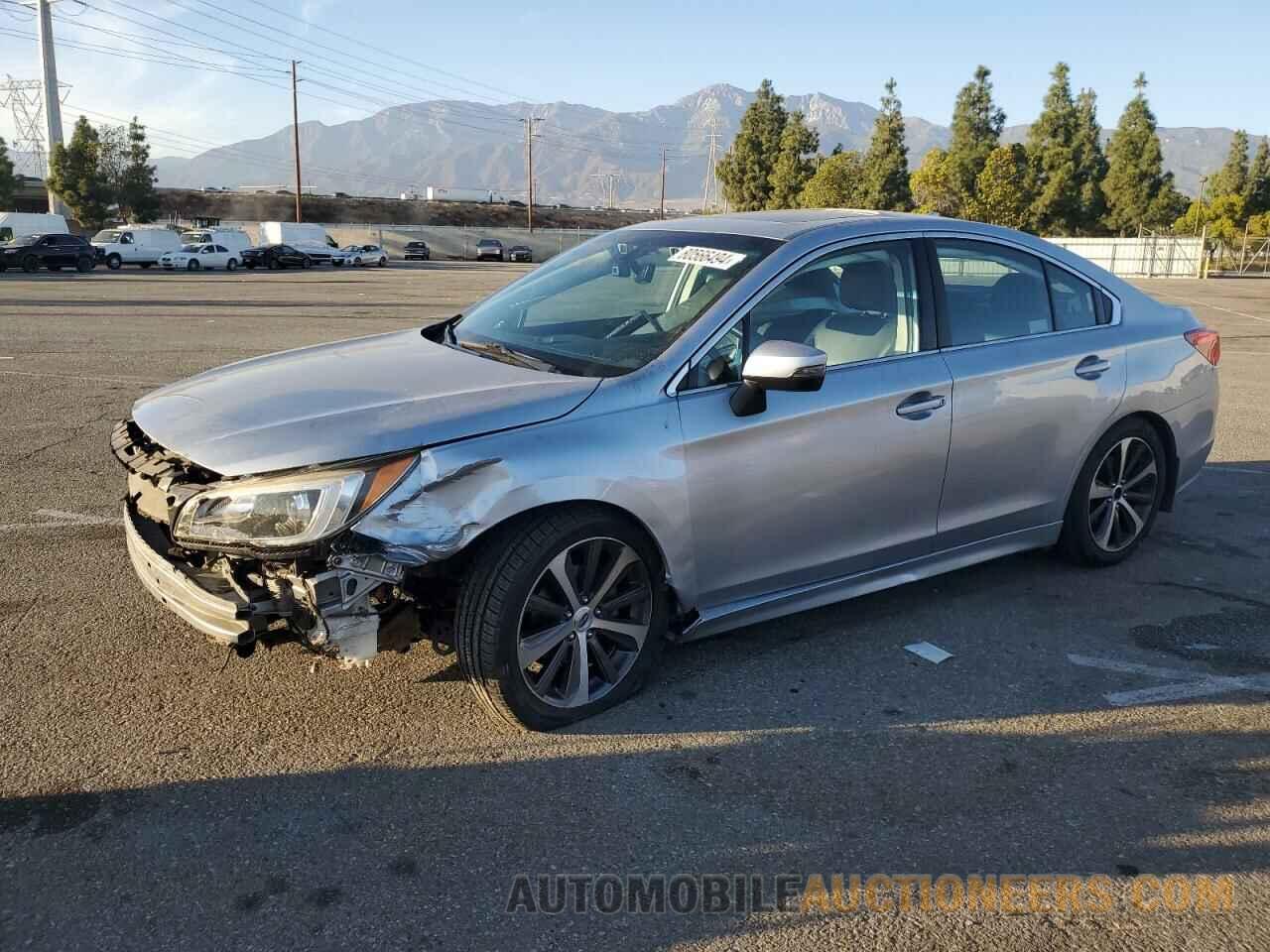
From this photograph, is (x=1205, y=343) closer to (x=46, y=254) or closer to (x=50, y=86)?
(x=46, y=254)

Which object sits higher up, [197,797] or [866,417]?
[866,417]

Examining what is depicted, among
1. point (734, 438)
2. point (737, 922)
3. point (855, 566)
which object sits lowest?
point (737, 922)

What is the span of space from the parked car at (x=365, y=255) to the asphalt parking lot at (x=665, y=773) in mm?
53106

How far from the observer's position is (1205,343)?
5426 mm

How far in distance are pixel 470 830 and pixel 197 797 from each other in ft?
2.79

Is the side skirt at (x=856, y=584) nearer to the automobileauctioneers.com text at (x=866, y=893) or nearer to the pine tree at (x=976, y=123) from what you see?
the automobileauctioneers.com text at (x=866, y=893)

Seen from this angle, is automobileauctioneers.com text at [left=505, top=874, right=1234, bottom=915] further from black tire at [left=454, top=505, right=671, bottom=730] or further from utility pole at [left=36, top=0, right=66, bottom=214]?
utility pole at [left=36, top=0, right=66, bottom=214]

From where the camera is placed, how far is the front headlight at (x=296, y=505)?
311cm

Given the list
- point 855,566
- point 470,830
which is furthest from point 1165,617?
point 470,830

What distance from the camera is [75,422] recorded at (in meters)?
8.30

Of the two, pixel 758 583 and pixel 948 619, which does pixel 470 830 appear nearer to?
pixel 758 583

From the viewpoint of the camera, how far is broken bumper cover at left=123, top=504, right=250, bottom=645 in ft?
10.3

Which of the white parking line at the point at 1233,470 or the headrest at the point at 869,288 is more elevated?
the headrest at the point at 869,288

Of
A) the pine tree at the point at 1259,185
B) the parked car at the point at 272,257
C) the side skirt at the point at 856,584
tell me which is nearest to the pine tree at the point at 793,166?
the pine tree at the point at 1259,185
